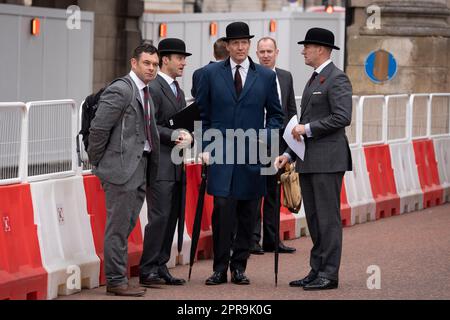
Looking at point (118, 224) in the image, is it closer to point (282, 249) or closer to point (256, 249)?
point (256, 249)

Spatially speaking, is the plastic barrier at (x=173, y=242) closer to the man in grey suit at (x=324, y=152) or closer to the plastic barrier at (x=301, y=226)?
the man in grey suit at (x=324, y=152)

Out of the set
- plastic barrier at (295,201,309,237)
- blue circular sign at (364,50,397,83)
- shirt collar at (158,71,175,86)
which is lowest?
plastic barrier at (295,201,309,237)

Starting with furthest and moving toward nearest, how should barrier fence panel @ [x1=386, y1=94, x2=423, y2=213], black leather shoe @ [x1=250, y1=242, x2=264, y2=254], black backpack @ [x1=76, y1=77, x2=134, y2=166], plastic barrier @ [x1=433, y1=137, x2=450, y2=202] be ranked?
1. plastic barrier @ [x1=433, y1=137, x2=450, y2=202]
2. barrier fence panel @ [x1=386, y1=94, x2=423, y2=213]
3. black leather shoe @ [x1=250, y1=242, x2=264, y2=254]
4. black backpack @ [x1=76, y1=77, x2=134, y2=166]

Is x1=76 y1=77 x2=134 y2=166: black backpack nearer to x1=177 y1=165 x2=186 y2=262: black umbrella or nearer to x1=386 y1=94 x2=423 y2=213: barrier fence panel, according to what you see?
x1=177 y1=165 x2=186 y2=262: black umbrella

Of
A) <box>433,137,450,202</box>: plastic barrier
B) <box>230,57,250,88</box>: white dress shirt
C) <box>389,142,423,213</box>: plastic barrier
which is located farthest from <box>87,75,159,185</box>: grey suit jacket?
<box>433,137,450,202</box>: plastic barrier

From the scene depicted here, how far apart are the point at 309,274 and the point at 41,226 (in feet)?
7.56

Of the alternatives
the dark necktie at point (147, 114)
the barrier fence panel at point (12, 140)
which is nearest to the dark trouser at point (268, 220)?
the dark necktie at point (147, 114)

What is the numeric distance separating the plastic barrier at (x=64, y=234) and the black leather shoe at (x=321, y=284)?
1.74 meters

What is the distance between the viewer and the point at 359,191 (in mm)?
17875

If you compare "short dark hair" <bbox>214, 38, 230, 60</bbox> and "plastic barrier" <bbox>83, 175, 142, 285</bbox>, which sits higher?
"short dark hair" <bbox>214, 38, 230, 60</bbox>

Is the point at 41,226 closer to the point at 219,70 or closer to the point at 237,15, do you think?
the point at 219,70

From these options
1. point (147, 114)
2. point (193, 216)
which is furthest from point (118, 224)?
point (193, 216)

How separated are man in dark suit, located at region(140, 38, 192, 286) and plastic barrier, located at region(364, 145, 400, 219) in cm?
608

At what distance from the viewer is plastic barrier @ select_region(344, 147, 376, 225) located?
17.5 metres
